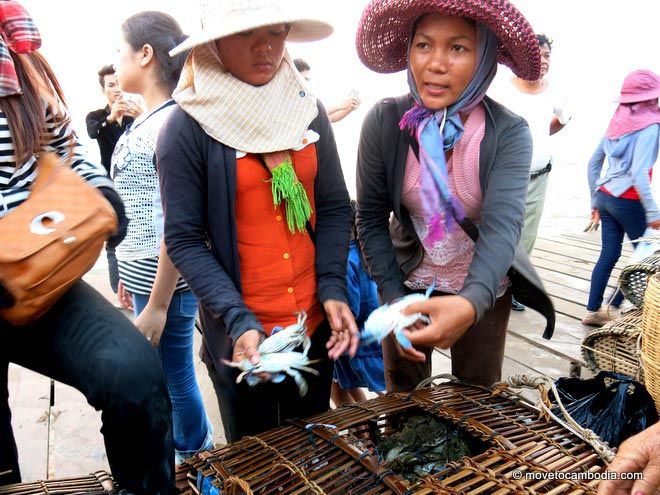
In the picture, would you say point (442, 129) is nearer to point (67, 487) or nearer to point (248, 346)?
point (248, 346)

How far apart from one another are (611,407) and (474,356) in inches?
16.2

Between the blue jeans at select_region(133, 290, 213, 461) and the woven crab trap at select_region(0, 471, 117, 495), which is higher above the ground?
the woven crab trap at select_region(0, 471, 117, 495)

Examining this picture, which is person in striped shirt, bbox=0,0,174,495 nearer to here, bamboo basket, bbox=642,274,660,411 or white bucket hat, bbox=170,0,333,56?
white bucket hat, bbox=170,0,333,56

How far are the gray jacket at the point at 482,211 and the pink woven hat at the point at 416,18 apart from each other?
15 cm

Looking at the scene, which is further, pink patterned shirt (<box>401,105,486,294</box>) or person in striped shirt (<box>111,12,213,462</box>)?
person in striped shirt (<box>111,12,213,462</box>)

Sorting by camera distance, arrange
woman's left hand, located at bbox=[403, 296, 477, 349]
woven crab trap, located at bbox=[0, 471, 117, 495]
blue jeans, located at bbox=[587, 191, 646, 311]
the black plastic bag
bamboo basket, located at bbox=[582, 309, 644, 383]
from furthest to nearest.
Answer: blue jeans, located at bbox=[587, 191, 646, 311] < bamboo basket, located at bbox=[582, 309, 644, 383] < the black plastic bag < woman's left hand, located at bbox=[403, 296, 477, 349] < woven crab trap, located at bbox=[0, 471, 117, 495]

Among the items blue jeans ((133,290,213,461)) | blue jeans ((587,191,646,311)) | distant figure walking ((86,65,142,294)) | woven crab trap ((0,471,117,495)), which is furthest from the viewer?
blue jeans ((587,191,646,311))

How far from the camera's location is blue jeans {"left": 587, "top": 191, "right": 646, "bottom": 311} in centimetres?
336

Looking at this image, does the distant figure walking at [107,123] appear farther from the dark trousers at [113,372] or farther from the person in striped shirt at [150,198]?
the dark trousers at [113,372]

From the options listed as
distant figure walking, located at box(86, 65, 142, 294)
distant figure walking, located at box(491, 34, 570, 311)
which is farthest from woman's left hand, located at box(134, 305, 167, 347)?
distant figure walking, located at box(491, 34, 570, 311)

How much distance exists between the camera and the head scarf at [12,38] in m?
1.11

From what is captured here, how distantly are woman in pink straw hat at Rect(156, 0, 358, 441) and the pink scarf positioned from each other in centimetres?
251

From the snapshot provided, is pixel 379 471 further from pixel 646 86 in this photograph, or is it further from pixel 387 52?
pixel 646 86

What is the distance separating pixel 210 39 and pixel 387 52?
0.58 m
